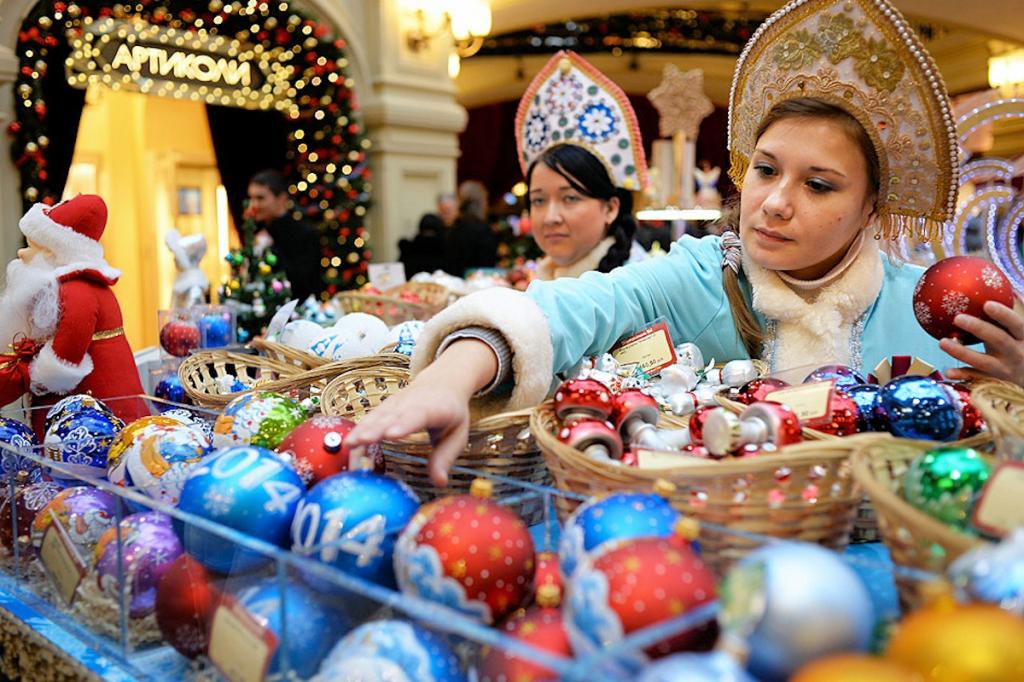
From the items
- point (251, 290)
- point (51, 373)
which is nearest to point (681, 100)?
point (251, 290)

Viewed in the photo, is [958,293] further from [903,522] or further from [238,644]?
[238,644]

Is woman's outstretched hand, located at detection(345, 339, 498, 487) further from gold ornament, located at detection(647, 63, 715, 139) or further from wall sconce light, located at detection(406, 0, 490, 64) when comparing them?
wall sconce light, located at detection(406, 0, 490, 64)

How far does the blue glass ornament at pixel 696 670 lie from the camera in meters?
0.58

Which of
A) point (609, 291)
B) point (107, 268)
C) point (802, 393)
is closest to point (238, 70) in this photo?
point (107, 268)

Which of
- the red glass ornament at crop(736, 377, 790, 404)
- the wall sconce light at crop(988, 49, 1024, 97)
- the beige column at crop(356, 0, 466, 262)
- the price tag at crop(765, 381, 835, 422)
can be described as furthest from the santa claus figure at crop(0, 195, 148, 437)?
the wall sconce light at crop(988, 49, 1024, 97)

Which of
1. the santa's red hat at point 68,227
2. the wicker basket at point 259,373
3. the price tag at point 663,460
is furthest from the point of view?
the santa's red hat at point 68,227

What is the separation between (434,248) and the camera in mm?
6145

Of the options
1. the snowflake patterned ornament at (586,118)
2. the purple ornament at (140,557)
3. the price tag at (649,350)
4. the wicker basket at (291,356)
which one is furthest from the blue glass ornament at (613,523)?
the snowflake patterned ornament at (586,118)

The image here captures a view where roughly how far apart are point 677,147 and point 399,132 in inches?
90.0

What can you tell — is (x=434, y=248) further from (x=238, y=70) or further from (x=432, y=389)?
(x=432, y=389)

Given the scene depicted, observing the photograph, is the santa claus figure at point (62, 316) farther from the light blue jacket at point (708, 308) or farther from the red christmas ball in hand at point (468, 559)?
the red christmas ball in hand at point (468, 559)

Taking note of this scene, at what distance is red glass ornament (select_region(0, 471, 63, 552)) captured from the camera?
132cm

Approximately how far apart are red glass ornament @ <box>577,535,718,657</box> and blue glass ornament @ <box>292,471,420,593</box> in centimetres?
26

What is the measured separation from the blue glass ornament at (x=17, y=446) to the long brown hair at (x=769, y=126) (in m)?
1.24
